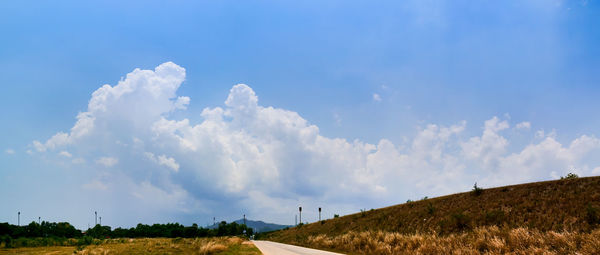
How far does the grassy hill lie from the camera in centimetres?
1967

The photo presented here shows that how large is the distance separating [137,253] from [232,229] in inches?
4871

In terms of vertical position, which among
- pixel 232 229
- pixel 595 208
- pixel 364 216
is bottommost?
pixel 232 229

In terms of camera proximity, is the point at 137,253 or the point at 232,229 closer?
the point at 137,253

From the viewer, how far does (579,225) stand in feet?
61.1

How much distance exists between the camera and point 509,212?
78.8 feet

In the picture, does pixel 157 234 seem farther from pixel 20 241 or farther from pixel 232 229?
pixel 20 241

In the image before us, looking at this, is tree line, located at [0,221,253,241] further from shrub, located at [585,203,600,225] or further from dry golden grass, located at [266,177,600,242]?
shrub, located at [585,203,600,225]

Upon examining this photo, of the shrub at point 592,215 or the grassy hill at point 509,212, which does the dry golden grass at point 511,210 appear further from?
the shrub at point 592,215

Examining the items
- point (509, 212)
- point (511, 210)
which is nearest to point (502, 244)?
point (509, 212)

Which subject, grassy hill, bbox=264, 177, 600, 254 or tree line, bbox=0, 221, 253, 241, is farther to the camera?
tree line, bbox=0, 221, 253, 241

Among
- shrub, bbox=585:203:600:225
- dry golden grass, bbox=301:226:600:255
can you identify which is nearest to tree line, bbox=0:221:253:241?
dry golden grass, bbox=301:226:600:255

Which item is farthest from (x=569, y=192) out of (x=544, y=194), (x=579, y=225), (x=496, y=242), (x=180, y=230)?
(x=180, y=230)

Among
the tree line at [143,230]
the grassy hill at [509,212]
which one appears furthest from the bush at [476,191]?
the tree line at [143,230]

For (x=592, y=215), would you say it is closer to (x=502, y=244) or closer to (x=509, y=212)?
(x=509, y=212)
